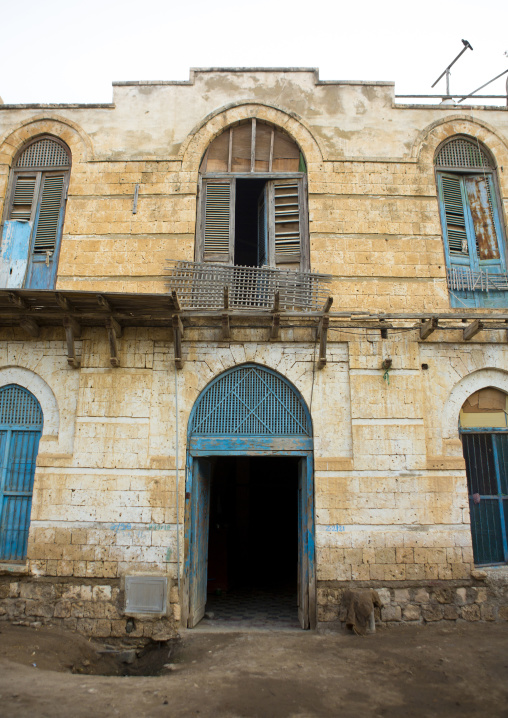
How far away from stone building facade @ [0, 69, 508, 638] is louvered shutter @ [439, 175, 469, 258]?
1.5 inches

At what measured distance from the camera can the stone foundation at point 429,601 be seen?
6645 mm

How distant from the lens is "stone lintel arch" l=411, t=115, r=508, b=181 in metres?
8.27

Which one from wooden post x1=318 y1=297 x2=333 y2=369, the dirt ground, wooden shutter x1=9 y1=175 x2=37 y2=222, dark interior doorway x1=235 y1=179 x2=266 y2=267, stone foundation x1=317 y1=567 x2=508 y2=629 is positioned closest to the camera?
the dirt ground

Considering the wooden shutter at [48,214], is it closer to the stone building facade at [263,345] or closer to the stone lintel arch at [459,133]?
the stone building facade at [263,345]

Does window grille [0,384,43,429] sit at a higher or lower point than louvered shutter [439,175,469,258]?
lower

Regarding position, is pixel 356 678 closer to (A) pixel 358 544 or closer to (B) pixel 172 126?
(A) pixel 358 544

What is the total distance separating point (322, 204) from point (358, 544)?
5215 millimetres

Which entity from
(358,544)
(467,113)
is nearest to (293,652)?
Answer: (358,544)

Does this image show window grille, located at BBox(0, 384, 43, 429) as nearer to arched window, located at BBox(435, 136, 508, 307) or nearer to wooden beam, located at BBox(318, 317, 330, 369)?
wooden beam, located at BBox(318, 317, 330, 369)

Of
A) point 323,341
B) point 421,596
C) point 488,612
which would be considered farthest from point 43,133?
point 488,612

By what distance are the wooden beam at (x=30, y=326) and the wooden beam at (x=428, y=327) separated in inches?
229

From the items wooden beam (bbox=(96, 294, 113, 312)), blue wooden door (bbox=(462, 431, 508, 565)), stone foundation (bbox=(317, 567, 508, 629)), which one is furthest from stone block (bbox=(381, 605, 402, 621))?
wooden beam (bbox=(96, 294, 113, 312))

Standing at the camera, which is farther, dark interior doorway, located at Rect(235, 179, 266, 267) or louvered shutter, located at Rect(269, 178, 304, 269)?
dark interior doorway, located at Rect(235, 179, 266, 267)

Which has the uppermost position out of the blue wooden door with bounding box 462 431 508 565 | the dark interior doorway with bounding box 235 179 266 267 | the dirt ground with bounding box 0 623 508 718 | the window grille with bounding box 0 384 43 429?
the dark interior doorway with bounding box 235 179 266 267
